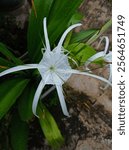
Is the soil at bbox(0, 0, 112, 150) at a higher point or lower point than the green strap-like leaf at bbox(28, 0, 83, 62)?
lower

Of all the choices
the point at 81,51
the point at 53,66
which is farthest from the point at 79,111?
the point at 53,66

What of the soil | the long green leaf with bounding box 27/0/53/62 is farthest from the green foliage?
the soil

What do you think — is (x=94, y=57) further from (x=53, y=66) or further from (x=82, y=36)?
(x=82, y=36)

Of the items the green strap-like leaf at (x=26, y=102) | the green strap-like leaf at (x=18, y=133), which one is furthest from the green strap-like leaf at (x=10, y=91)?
the green strap-like leaf at (x=18, y=133)

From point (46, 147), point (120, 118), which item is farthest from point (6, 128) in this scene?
point (120, 118)

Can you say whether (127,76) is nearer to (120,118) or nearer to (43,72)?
(120,118)

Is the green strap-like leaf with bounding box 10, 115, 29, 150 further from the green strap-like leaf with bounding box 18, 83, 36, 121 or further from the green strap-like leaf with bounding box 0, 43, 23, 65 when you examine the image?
the green strap-like leaf with bounding box 0, 43, 23, 65

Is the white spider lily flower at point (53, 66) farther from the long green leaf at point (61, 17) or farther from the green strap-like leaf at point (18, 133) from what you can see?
the green strap-like leaf at point (18, 133)
